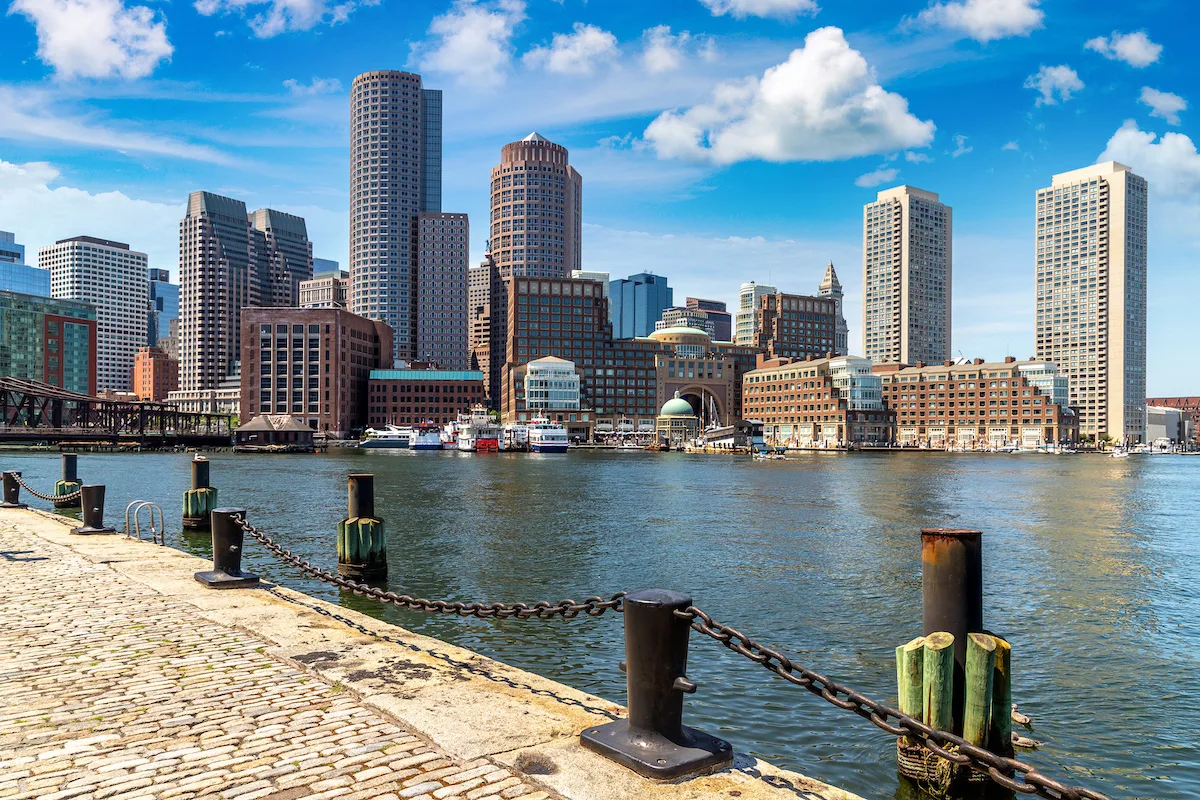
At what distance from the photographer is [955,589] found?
8.98 metres

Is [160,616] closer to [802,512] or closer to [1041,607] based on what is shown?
[1041,607]

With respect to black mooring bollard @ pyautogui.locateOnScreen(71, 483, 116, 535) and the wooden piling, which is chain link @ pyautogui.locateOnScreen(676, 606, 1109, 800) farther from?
black mooring bollard @ pyautogui.locateOnScreen(71, 483, 116, 535)

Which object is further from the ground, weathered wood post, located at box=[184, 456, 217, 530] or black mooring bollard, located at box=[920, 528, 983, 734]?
black mooring bollard, located at box=[920, 528, 983, 734]

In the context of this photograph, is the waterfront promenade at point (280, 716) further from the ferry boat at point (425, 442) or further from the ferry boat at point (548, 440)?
the ferry boat at point (425, 442)

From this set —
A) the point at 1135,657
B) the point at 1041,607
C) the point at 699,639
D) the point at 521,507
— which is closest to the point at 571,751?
the point at 699,639

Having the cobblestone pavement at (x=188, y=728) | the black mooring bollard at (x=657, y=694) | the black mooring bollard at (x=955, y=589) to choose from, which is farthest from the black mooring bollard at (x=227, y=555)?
the black mooring bollard at (x=955, y=589)

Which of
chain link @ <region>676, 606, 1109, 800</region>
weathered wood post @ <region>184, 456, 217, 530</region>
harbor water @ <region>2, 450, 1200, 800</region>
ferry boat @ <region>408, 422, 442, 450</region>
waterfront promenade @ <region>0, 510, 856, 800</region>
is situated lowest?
ferry boat @ <region>408, 422, 442, 450</region>

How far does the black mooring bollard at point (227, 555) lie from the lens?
16688 millimetres

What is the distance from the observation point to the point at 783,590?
24875 mm

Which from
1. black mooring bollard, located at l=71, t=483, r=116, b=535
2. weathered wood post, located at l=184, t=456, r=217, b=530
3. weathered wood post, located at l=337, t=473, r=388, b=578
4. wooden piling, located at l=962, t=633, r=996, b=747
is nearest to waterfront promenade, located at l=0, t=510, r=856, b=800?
wooden piling, located at l=962, t=633, r=996, b=747

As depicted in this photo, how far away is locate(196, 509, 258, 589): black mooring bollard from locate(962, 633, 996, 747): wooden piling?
13.8m

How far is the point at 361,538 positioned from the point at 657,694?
58.9 feet

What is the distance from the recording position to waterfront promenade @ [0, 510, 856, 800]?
272 inches

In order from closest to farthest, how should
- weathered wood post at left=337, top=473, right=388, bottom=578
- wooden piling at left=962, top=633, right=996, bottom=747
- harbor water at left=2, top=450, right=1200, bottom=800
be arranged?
wooden piling at left=962, top=633, right=996, bottom=747 < harbor water at left=2, top=450, right=1200, bottom=800 < weathered wood post at left=337, top=473, right=388, bottom=578
